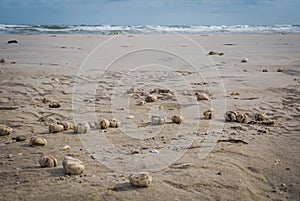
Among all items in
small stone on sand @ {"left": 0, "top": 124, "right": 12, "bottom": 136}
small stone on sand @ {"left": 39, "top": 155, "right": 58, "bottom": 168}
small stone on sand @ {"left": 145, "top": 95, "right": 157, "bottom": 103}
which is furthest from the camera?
small stone on sand @ {"left": 145, "top": 95, "right": 157, "bottom": 103}

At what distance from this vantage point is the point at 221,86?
557cm

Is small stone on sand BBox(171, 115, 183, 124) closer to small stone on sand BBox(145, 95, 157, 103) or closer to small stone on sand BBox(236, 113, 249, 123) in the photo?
small stone on sand BBox(236, 113, 249, 123)

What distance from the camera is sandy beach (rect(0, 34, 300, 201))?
2.14m

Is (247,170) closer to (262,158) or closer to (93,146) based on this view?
(262,158)

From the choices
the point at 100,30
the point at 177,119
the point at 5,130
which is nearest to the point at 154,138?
the point at 177,119

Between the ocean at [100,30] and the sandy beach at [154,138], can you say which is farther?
the ocean at [100,30]

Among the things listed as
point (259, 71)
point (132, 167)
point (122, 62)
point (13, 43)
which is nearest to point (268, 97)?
point (259, 71)

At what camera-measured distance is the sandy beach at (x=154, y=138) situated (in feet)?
7.02

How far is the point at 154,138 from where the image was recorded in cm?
311

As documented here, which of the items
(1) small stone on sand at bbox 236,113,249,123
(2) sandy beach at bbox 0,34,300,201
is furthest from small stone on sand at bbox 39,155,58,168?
(1) small stone on sand at bbox 236,113,249,123

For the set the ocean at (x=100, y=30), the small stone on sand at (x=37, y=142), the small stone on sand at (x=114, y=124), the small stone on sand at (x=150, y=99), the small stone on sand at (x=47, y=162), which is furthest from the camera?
the ocean at (x=100, y=30)

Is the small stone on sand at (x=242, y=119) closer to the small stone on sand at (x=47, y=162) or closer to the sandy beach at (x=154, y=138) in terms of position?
the sandy beach at (x=154, y=138)

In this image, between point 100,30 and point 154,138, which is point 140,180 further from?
point 100,30

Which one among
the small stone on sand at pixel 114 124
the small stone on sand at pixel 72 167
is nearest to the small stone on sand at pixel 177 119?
the small stone on sand at pixel 114 124
